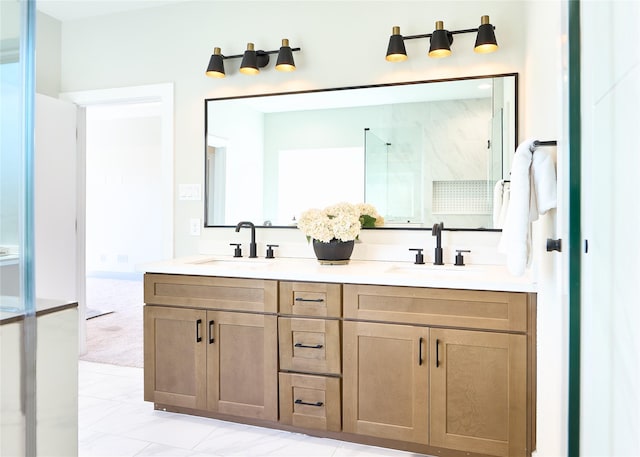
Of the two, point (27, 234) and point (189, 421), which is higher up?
point (27, 234)

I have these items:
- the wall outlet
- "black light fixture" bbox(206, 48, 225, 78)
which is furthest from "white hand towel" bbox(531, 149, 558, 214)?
the wall outlet

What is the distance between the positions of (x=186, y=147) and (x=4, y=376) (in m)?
2.30

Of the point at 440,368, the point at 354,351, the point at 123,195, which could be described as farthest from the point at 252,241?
the point at 123,195

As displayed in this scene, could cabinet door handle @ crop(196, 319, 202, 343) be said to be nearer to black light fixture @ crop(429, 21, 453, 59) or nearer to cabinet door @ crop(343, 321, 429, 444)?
cabinet door @ crop(343, 321, 429, 444)

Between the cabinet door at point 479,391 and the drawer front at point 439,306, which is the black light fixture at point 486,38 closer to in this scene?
the drawer front at point 439,306

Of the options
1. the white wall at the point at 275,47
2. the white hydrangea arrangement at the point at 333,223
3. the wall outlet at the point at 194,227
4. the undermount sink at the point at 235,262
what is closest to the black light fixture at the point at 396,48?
the white wall at the point at 275,47

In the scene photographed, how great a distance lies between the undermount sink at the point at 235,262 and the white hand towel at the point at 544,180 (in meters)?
1.53

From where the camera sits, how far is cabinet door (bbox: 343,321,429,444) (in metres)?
1.95

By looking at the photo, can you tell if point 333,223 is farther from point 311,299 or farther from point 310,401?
point 310,401

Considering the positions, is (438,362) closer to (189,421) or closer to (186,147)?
(189,421)
